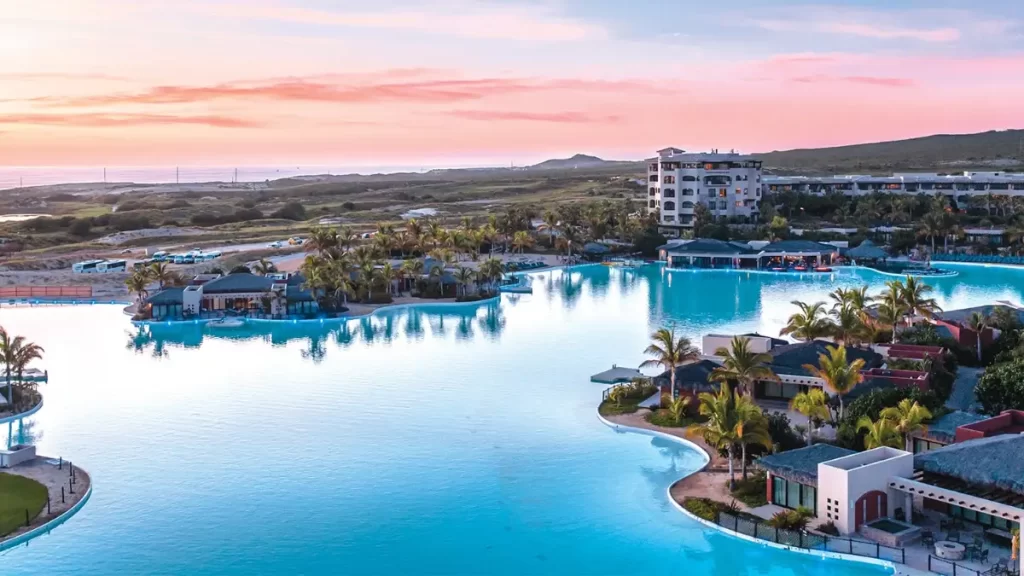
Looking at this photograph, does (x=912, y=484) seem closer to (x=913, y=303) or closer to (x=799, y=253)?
(x=913, y=303)

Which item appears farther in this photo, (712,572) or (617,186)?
(617,186)

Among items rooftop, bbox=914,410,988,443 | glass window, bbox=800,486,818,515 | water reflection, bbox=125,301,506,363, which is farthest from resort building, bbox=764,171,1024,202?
glass window, bbox=800,486,818,515

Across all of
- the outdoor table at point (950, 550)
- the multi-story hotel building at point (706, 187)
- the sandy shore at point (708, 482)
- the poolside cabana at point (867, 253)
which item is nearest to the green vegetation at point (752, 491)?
the sandy shore at point (708, 482)

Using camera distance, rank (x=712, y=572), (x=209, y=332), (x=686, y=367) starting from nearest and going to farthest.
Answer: (x=712, y=572) → (x=686, y=367) → (x=209, y=332)

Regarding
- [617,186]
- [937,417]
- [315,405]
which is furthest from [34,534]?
[617,186]

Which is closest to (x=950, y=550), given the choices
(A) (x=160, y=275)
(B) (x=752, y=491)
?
(B) (x=752, y=491)

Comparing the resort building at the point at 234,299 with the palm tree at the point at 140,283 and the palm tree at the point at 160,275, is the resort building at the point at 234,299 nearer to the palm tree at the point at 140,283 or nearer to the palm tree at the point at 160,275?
the palm tree at the point at 140,283

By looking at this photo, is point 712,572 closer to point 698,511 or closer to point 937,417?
point 698,511

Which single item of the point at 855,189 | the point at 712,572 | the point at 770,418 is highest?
the point at 855,189
